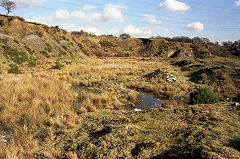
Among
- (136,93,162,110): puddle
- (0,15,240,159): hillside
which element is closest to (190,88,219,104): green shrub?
(0,15,240,159): hillside

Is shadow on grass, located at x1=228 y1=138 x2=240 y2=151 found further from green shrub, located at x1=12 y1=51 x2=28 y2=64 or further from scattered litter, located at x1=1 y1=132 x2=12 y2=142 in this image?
green shrub, located at x1=12 y1=51 x2=28 y2=64

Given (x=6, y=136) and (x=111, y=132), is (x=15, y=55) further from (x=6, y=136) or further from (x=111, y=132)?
(x=111, y=132)

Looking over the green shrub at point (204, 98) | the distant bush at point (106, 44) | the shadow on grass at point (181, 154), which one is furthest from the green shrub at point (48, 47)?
the distant bush at point (106, 44)

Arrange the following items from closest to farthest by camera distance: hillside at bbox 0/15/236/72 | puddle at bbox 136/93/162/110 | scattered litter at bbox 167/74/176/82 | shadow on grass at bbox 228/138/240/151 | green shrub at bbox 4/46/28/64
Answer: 1. shadow on grass at bbox 228/138/240/151
2. puddle at bbox 136/93/162/110
3. scattered litter at bbox 167/74/176/82
4. green shrub at bbox 4/46/28/64
5. hillside at bbox 0/15/236/72

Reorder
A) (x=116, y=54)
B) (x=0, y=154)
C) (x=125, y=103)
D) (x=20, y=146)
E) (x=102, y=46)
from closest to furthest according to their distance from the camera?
(x=0, y=154) < (x=20, y=146) < (x=125, y=103) < (x=116, y=54) < (x=102, y=46)


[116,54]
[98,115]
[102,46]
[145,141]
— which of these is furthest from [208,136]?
Answer: [102,46]

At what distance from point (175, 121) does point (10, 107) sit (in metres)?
7.40

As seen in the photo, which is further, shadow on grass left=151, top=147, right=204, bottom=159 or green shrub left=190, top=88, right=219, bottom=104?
green shrub left=190, top=88, right=219, bottom=104

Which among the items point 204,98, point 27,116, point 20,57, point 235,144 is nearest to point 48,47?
point 20,57

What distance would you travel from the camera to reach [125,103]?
31.2ft

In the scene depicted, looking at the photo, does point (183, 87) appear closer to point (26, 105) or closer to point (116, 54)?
point (26, 105)

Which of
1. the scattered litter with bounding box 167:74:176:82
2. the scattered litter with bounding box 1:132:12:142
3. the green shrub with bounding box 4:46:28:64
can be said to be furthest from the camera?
the green shrub with bounding box 4:46:28:64

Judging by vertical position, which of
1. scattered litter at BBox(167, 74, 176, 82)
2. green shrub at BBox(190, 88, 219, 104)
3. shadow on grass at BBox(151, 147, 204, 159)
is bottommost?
shadow on grass at BBox(151, 147, 204, 159)

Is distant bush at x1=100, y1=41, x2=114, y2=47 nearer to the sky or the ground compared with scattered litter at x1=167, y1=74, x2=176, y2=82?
nearer to the sky
